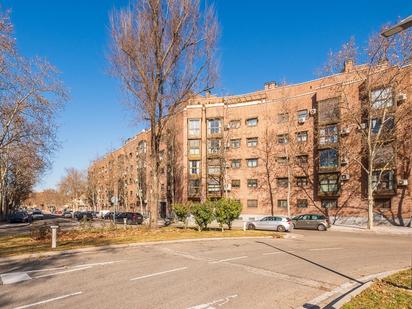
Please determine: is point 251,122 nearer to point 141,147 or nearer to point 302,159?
point 302,159

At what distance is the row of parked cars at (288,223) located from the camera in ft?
101

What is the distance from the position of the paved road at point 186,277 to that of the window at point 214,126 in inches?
1539

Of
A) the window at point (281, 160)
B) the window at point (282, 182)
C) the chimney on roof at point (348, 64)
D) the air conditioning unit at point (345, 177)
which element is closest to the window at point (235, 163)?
the window at point (281, 160)

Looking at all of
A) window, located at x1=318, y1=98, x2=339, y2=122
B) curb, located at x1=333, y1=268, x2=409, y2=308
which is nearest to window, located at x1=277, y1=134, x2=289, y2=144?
window, located at x1=318, y1=98, x2=339, y2=122

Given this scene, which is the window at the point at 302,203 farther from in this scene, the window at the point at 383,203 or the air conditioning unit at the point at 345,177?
the window at the point at 383,203

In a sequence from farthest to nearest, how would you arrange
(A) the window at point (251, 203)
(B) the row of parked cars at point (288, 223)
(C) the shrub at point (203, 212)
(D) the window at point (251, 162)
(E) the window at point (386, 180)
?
(D) the window at point (251, 162), (A) the window at point (251, 203), (E) the window at point (386, 180), (B) the row of parked cars at point (288, 223), (C) the shrub at point (203, 212)

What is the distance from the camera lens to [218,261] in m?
12.5

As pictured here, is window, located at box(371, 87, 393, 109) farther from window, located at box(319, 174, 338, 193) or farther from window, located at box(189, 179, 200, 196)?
window, located at box(189, 179, 200, 196)

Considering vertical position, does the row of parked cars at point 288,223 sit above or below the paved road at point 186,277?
below

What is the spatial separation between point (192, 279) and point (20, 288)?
4151 millimetres

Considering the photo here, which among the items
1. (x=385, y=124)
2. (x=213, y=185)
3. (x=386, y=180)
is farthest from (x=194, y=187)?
(x=385, y=124)

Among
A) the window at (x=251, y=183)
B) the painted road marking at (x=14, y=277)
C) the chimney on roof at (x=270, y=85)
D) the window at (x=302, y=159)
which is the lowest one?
the painted road marking at (x=14, y=277)

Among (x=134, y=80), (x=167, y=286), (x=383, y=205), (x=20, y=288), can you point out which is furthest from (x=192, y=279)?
(x=383, y=205)

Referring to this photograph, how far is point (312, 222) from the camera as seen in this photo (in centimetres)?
3397
